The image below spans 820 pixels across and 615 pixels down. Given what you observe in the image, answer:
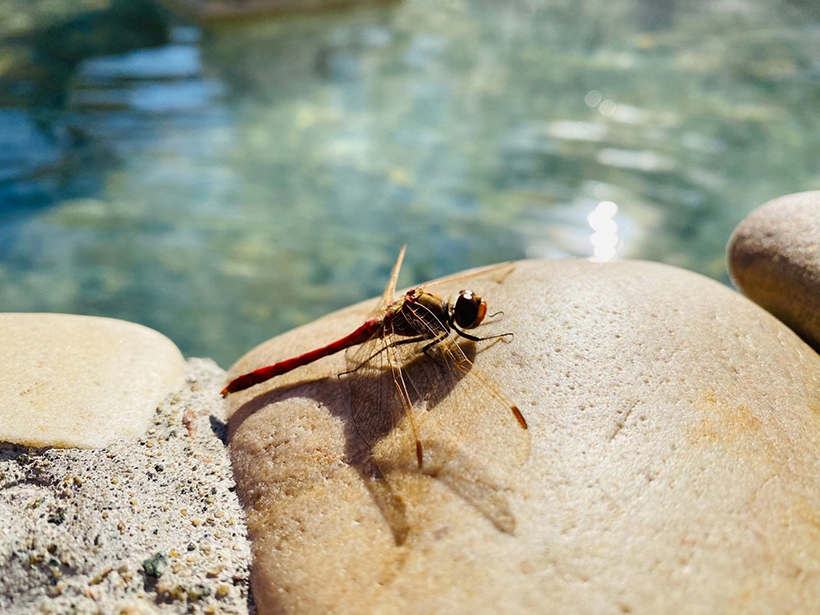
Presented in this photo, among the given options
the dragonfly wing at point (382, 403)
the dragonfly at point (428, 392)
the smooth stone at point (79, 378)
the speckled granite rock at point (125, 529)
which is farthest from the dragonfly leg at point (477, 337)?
the smooth stone at point (79, 378)

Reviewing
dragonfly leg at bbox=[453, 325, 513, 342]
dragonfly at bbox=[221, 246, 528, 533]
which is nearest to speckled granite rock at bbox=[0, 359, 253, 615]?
dragonfly at bbox=[221, 246, 528, 533]

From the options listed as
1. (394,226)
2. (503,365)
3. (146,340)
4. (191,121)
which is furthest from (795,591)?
(191,121)

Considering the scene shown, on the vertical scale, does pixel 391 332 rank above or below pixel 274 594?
above

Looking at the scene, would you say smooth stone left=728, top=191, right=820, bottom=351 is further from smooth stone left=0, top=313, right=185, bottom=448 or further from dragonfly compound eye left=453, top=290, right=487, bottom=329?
smooth stone left=0, top=313, right=185, bottom=448

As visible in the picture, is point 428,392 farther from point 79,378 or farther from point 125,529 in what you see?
point 79,378

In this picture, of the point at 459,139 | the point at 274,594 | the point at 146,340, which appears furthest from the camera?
the point at 459,139

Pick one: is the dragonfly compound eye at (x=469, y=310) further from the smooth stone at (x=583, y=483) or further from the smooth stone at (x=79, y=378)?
the smooth stone at (x=79, y=378)

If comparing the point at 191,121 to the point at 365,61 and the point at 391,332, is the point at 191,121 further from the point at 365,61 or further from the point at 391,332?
the point at 391,332
